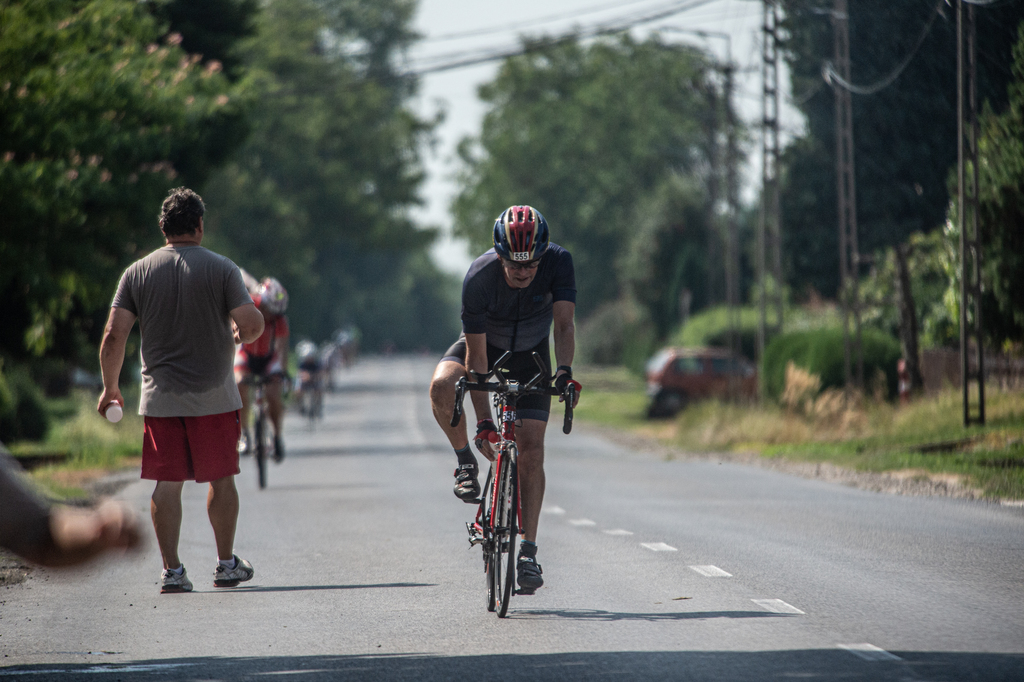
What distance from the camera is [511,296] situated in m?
7.18

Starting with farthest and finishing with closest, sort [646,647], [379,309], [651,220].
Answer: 1. [379,309]
2. [651,220]
3. [646,647]

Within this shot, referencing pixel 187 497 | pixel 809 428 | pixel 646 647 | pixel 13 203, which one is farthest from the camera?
pixel 809 428

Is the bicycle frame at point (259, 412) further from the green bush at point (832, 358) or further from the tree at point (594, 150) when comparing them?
the tree at point (594, 150)

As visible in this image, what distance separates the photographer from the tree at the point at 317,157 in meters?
57.8

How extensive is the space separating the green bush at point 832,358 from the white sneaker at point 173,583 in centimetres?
1873

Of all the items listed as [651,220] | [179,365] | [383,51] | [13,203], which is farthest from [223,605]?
[383,51]

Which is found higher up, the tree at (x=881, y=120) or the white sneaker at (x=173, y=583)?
the tree at (x=881, y=120)

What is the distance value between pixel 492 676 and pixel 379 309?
12972cm

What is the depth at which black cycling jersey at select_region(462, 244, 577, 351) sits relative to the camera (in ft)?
23.3

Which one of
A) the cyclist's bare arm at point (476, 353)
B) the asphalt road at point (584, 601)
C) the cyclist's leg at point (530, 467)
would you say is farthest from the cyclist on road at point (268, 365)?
the cyclist's leg at point (530, 467)

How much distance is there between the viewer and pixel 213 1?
2703cm

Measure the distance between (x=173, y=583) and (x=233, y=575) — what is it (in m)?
0.40

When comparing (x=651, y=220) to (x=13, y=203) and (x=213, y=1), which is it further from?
(x=13, y=203)

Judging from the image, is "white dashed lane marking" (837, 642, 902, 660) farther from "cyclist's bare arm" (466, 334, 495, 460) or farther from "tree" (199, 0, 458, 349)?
"tree" (199, 0, 458, 349)
